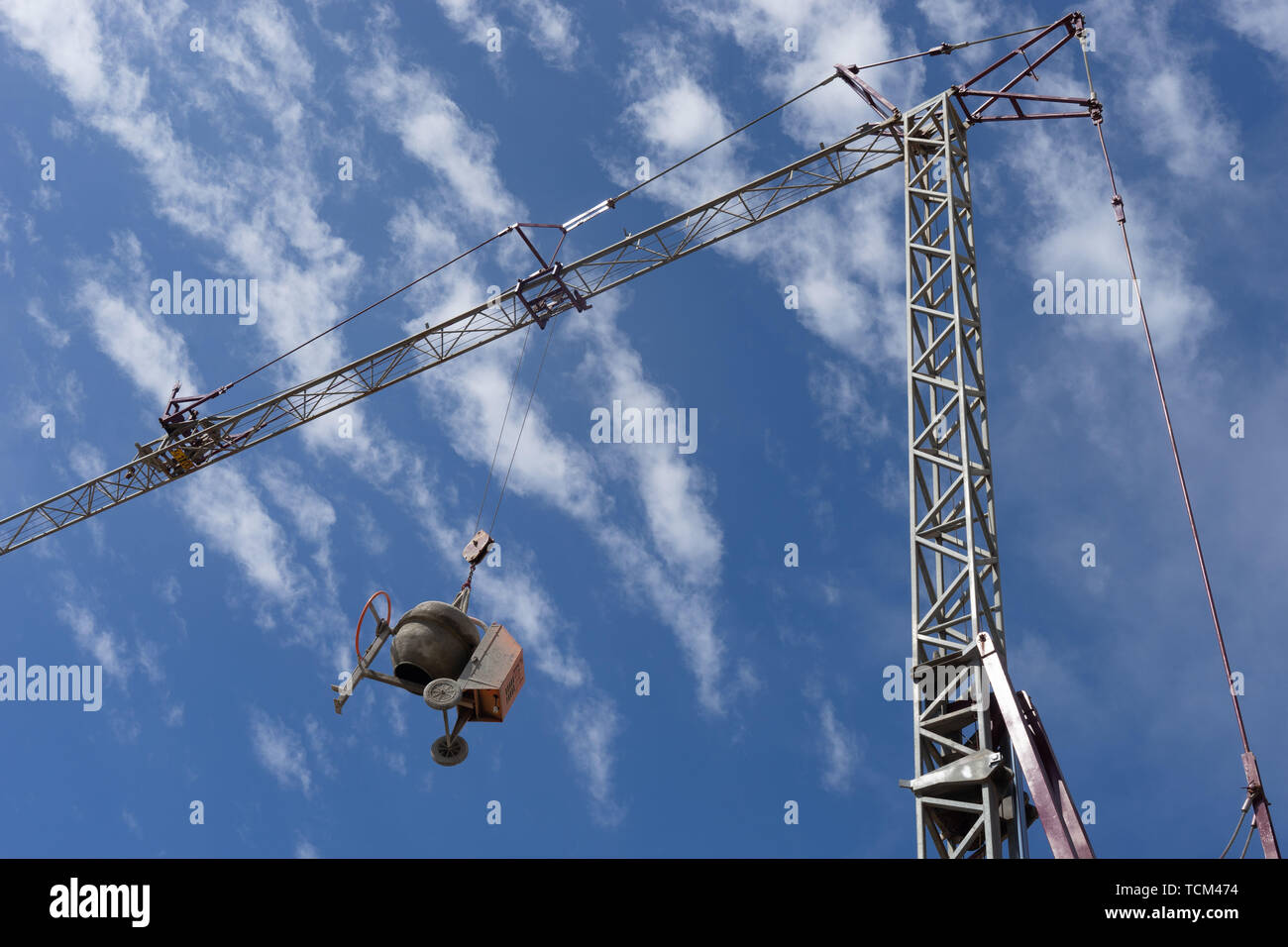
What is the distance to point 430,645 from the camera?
15.7 m

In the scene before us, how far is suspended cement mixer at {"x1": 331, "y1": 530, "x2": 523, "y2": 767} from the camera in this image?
15.6 metres

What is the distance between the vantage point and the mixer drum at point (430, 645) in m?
15.7

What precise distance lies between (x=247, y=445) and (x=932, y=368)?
26.7 meters

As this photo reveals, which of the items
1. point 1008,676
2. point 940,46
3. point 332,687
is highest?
point 940,46

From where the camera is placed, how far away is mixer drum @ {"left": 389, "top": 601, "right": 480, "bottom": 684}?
1572 cm

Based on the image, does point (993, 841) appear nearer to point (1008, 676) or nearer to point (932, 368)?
point (1008, 676)

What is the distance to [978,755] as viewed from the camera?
13.7 m

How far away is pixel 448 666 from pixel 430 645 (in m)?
0.35

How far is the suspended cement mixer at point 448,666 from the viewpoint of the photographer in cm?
1562

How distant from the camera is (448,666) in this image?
15766 millimetres

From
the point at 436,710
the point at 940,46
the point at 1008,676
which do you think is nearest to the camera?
the point at 1008,676
